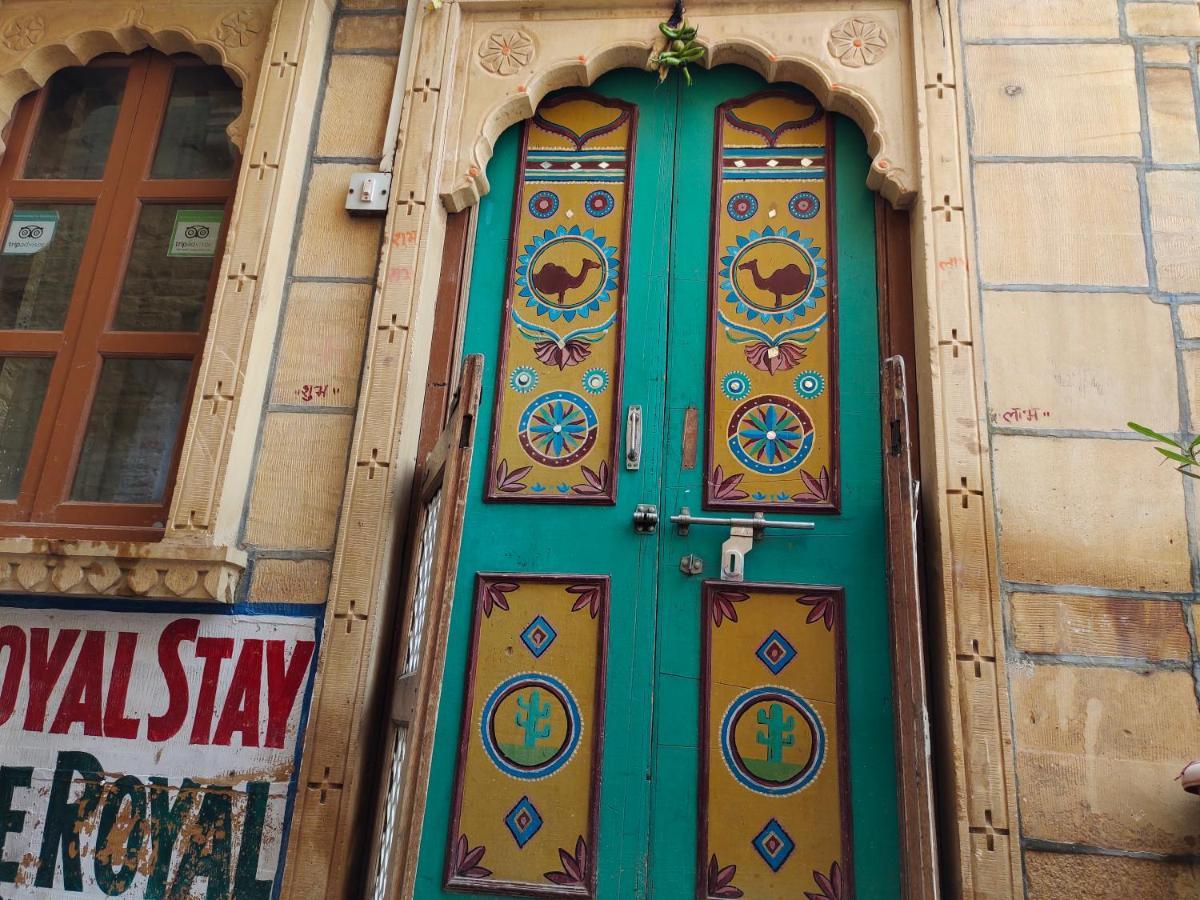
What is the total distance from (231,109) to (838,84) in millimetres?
2555

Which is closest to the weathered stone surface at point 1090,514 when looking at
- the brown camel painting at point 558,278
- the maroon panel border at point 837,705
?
the maroon panel border at point 837,705

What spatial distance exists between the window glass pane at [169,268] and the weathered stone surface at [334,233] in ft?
1.46

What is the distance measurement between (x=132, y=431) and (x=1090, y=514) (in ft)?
11.3

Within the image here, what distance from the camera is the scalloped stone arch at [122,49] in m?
4.31

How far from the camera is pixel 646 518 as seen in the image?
3510mm

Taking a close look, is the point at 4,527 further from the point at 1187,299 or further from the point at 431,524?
the point at 1187,299

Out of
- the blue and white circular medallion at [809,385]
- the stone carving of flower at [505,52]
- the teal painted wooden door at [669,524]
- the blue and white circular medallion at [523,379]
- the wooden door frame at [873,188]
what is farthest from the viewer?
the stone carving of flower at [505,52]

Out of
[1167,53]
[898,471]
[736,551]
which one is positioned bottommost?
[736,551]

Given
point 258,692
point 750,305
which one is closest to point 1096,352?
point 750,305

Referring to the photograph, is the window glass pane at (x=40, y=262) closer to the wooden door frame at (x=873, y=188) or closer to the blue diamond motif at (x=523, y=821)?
the wooden door frame at (x=873, y=188)

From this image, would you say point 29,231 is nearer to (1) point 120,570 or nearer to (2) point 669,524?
(1) point 120,570

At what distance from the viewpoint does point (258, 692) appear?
3424 millimetres

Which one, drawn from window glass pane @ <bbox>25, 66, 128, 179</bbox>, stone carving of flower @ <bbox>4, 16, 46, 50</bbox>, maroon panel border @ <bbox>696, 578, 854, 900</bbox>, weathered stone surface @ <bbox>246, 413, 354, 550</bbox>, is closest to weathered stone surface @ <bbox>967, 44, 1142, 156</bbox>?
maroon panel border @ <bbox>696, 578, 854, 900</bbox>

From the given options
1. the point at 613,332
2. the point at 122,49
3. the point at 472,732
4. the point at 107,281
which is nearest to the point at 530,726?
the point at 472,732
